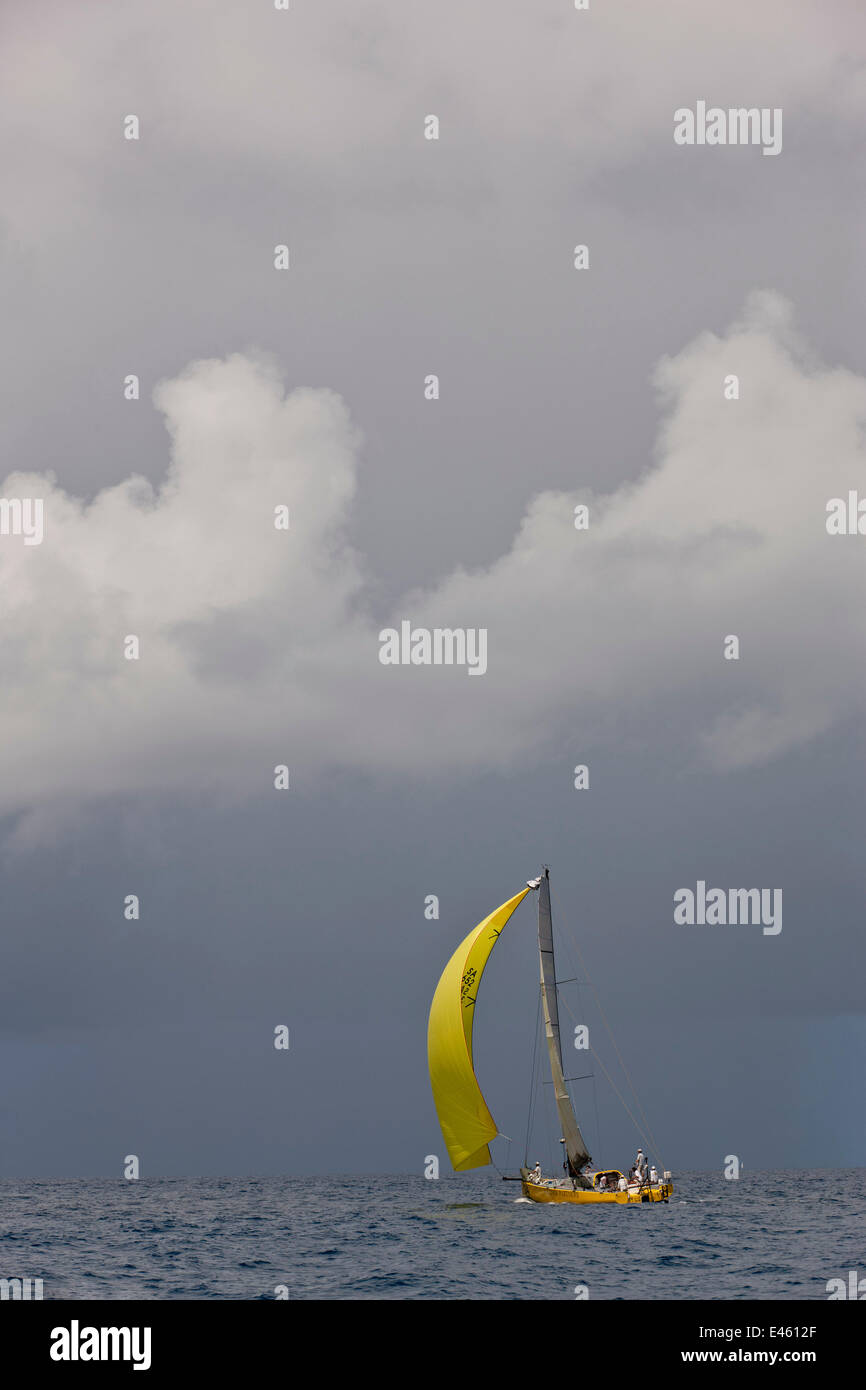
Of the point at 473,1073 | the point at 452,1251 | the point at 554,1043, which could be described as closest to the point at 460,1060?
the point at 473,1073

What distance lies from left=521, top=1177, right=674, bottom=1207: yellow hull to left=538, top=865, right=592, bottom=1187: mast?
0.53 metres

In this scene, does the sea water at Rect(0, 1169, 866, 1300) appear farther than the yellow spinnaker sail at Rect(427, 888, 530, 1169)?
No

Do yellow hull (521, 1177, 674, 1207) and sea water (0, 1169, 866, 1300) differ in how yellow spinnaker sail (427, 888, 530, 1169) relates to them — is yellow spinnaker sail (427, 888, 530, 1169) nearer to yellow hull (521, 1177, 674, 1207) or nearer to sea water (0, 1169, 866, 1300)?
sea water (0, 1169, 866, 1300)

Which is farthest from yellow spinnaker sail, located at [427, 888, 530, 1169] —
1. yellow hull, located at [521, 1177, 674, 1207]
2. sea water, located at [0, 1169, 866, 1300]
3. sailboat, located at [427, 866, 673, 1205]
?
yellow hull, located at [521, 1177, 674, 1207]

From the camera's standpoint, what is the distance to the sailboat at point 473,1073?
51094 mm

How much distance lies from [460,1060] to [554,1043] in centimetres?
433

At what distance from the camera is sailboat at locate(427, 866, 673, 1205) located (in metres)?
51.1

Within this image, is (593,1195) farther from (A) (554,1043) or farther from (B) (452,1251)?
(B) (452,1251)

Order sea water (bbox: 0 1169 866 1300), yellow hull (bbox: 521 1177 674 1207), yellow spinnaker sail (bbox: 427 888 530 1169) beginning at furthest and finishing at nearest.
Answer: yellow hull (bbox: 521 1177 674 1207), yellow spinnaker sail (bbox: 427 888 530 1169), sea water (bbox: 0 1169 866 1300)

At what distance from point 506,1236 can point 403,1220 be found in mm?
13108

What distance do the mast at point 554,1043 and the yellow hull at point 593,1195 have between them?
53 cm

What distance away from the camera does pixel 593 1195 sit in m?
52.8
